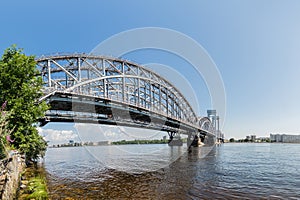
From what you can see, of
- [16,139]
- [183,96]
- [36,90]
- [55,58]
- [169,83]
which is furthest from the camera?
[183,96]

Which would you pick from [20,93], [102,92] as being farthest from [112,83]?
[20,93]

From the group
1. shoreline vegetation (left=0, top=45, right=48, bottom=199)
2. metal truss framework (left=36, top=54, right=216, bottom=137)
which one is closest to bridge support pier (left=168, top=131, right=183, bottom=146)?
metal truss framework (left=36, top=54, right=216, bottom=137)

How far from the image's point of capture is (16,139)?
18859 millimetres

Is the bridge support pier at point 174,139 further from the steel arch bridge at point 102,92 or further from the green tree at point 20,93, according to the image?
the green tree at point 20,93

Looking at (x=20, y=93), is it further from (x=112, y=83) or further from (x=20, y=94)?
(x=112, y=83)

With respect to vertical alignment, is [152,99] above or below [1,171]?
above

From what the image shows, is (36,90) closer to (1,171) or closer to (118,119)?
(1,171)

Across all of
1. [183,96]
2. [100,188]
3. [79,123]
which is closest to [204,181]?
[100,188]

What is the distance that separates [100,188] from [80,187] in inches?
64.4

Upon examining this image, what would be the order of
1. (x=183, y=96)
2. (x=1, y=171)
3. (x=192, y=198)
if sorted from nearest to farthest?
(x=1, y=171), (x=192, y=198), (x=183, y=96)

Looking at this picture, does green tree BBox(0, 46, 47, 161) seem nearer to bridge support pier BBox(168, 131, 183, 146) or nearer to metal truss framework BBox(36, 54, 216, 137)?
metal truss framework BBox(36, 54, 216, 137)

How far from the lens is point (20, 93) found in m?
19.7

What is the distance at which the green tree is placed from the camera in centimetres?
1873

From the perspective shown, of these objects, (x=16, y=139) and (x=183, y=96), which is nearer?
(x=16, y=139)
